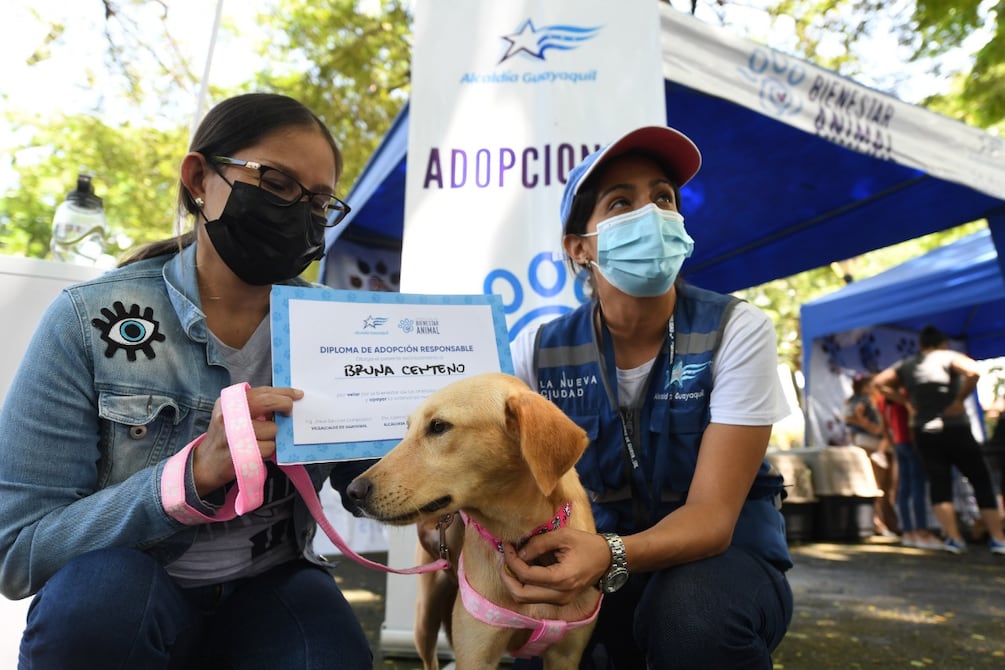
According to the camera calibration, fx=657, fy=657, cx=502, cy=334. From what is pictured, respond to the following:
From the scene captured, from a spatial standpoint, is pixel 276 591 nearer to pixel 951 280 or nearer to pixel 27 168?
pixel 951 280

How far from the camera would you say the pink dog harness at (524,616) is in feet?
5.82

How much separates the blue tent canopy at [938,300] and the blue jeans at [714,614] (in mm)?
5902

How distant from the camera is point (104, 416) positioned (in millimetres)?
1588

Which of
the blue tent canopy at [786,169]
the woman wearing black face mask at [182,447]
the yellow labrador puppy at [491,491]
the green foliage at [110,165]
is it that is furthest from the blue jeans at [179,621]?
the green foliage at [110,165]

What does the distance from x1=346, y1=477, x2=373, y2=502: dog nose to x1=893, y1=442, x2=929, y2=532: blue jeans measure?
26.2 feet

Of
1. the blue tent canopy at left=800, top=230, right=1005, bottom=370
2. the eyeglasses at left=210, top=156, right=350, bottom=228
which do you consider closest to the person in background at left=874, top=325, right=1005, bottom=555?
the blue tent canopy at left=800, top=230, right=1005, bottom=370

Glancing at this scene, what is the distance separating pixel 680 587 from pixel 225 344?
1.41 m

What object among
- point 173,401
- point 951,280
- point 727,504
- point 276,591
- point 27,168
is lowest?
point 276,591

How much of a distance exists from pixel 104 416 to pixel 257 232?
0.59m

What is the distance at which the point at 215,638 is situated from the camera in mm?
1759

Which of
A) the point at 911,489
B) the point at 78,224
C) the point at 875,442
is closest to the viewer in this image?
the point at 78,224

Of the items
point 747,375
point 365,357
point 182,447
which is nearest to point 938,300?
point 747,375

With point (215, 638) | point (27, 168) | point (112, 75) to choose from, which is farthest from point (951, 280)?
point (27, 168)

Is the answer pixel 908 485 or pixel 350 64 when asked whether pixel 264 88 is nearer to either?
pixel 350 64
